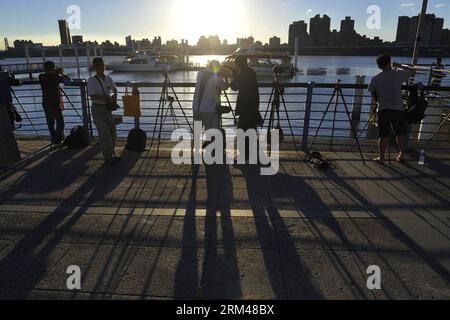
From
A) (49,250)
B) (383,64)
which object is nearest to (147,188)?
(49,250)

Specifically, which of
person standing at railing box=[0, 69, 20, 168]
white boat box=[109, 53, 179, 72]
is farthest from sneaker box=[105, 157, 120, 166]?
white boat box=[109, 53, 179, 72]

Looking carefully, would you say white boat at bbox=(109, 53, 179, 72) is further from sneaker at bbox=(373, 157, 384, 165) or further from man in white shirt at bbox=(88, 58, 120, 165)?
sneaker at bbox=(373, 157, 384, 165)

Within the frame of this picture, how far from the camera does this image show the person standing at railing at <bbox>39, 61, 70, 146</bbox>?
25.1 ft

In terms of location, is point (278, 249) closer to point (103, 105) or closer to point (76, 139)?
point (103, 105)

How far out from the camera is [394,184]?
552 cm

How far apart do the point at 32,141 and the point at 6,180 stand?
2927 mm

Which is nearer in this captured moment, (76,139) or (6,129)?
(6,129)

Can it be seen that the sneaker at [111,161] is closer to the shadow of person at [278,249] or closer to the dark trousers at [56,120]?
the dark trousers at [56,120]

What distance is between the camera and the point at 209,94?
6523 millimetres

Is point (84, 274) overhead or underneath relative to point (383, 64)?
underneath

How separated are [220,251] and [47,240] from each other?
1919 mm

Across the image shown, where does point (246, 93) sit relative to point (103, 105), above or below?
above

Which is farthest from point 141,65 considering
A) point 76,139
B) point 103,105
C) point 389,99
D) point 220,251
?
point 220,251

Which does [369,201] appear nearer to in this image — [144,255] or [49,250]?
[144,255]
